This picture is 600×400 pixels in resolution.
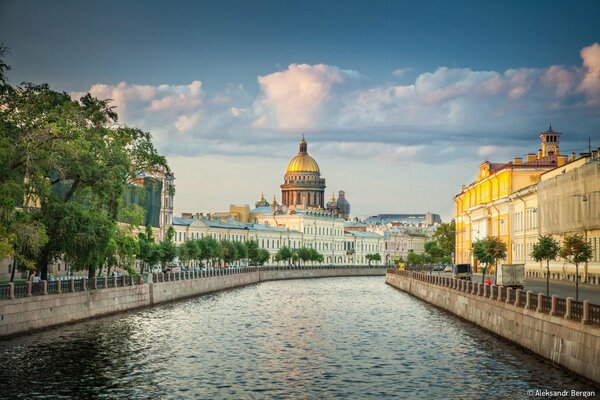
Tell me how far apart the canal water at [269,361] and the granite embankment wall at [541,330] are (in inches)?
19.7

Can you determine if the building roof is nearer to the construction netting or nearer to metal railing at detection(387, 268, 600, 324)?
the construction netting

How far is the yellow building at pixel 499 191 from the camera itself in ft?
334

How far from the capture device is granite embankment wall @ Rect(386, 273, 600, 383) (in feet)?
88.7

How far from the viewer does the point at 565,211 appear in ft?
221

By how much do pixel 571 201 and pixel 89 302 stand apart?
115 feet

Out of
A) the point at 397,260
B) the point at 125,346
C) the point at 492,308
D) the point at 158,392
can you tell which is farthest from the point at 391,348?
the point at 397,260

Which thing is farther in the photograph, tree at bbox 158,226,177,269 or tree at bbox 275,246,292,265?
tree at bbox 275,246,292,265

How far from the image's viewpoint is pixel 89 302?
1957 inches

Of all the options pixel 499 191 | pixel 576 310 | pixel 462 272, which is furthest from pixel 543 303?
pixel 499 191

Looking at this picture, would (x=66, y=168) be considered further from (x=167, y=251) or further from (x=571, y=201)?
(x=167, y=251)

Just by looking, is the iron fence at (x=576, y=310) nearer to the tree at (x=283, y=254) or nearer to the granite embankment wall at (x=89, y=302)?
the granite embankment wall at (x=89, y=302)

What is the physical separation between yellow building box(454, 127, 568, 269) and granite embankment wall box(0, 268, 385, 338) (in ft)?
105

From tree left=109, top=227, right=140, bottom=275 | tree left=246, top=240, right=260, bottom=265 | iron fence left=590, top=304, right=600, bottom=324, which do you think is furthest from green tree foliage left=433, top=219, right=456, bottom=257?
iron fence left=590, top=304, right=600, bottom=324

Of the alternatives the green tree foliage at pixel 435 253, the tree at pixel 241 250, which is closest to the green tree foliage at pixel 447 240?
the green tree foliage at pixel 435 253
